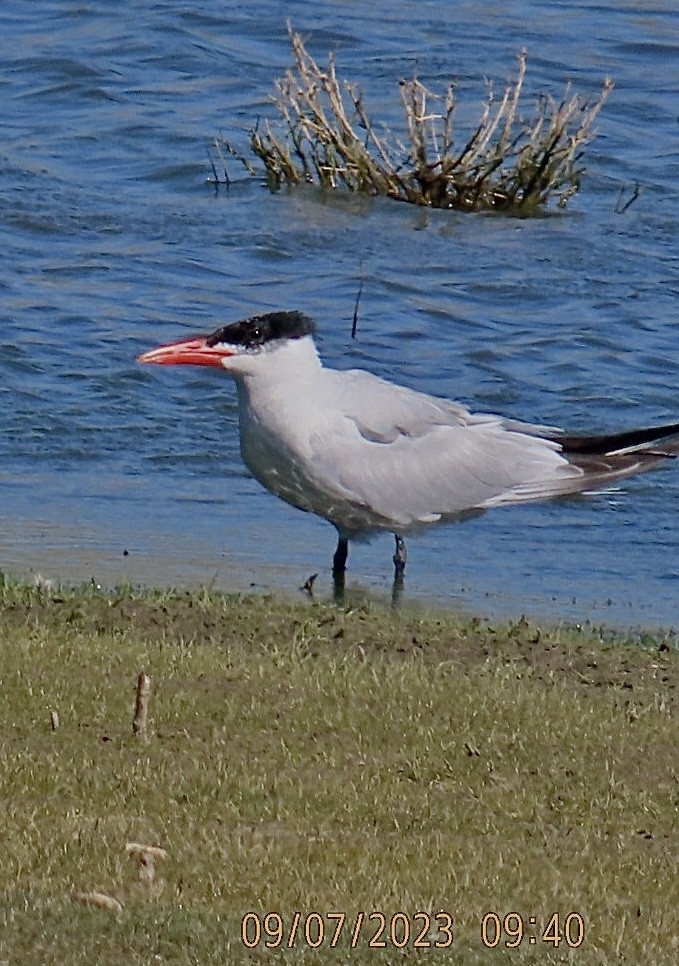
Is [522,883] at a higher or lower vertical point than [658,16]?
lower

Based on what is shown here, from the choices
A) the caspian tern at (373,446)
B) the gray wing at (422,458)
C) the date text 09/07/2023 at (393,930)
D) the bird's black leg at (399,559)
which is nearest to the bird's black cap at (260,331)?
the caspian tern at (373,446)

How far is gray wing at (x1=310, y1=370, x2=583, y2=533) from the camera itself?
360 inches

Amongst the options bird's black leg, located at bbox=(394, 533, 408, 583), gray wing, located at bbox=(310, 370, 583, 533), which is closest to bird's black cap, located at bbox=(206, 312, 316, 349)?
gray wing, located at bbox=(310, 370, 583, 533)

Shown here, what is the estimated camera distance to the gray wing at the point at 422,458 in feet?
30.0

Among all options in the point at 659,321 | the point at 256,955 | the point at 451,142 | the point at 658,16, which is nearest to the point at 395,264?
the point at 451,142

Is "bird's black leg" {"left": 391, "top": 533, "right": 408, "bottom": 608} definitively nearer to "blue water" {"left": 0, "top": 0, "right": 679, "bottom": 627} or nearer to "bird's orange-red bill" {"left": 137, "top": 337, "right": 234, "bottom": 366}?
"blue water" {"left": 0, "top": 0, "right": 679, "bottom": 627}

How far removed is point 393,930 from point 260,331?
4906 mm

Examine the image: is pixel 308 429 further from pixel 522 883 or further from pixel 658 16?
pixel 658 16

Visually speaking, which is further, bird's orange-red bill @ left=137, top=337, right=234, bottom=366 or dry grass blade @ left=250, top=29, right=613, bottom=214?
dry grass blade @ left=250, top=29, right=613, bottom=214

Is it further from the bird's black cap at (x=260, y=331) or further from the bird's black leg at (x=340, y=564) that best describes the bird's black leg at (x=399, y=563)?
the bird's black cap at (x=260, y=331)

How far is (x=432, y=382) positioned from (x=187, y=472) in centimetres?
271

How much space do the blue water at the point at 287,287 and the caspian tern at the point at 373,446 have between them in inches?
17.2

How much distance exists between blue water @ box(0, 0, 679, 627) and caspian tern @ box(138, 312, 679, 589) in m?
0.44

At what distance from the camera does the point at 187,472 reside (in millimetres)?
11930
